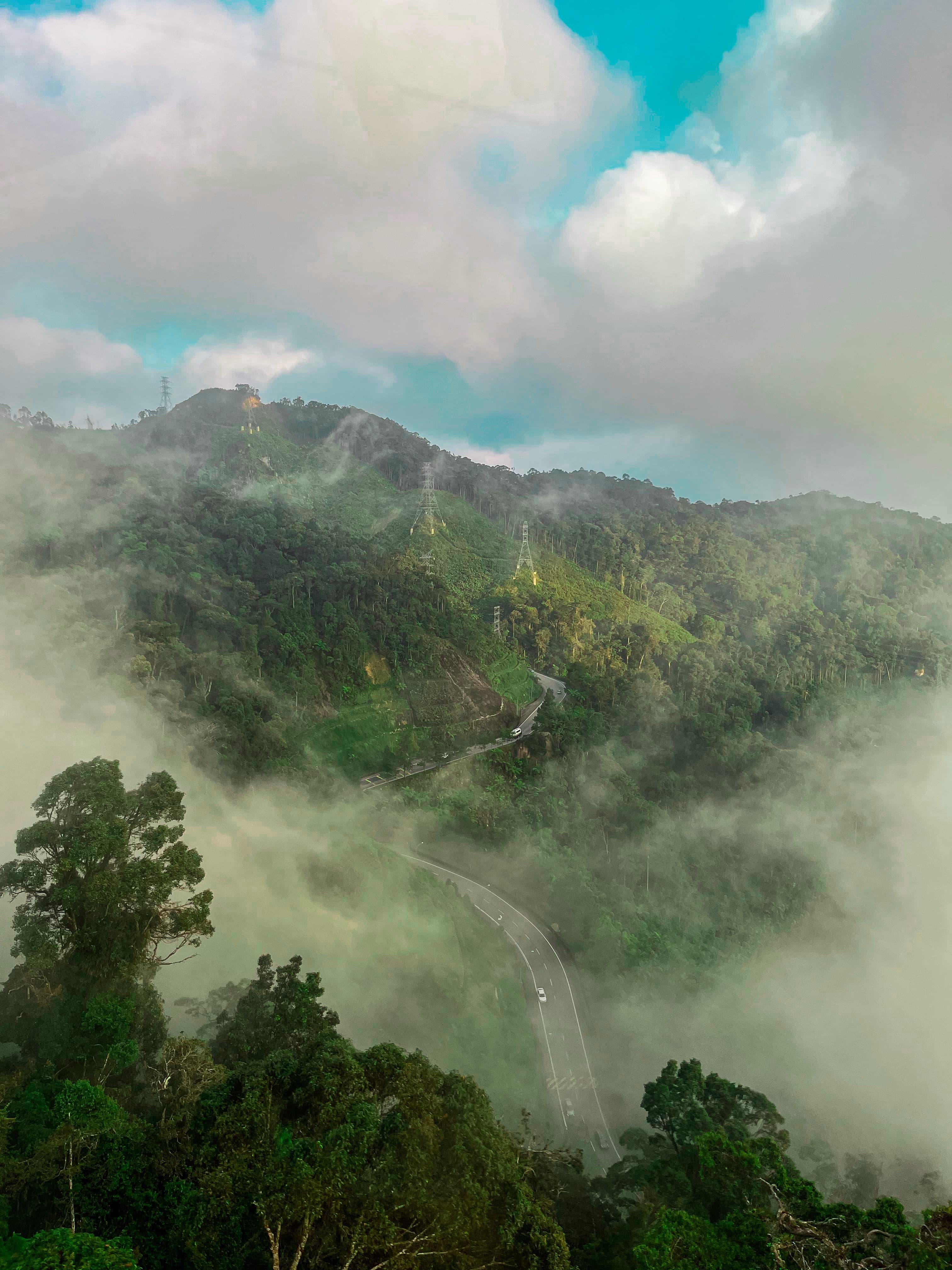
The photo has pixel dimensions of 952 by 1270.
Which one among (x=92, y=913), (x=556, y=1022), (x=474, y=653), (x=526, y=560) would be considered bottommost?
(x=556, y=1022)

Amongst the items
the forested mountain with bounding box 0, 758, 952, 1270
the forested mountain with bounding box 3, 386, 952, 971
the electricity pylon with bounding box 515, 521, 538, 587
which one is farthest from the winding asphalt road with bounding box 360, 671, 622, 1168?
the electricity pylon with bounding box 515, 521, 538, 587

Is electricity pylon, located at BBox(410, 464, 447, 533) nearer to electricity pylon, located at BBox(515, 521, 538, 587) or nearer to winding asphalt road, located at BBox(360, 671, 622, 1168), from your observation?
electricity pylon, located at BBox(515, 521, 538, 587)

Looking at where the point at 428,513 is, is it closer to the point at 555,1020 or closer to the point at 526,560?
the point at 526,560

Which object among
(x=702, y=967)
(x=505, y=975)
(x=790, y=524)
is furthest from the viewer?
(x=790, y=524)

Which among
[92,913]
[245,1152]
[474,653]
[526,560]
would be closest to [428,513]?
[526,560]

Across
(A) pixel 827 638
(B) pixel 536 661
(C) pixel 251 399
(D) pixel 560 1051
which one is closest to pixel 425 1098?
(D) pixel 560 1051

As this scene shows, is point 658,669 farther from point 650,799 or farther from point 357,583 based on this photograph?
point 357,583

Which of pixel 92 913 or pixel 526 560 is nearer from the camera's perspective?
pixel 92 913
